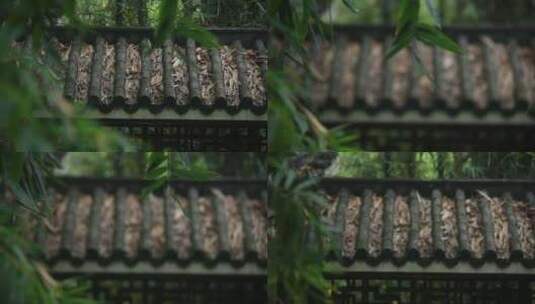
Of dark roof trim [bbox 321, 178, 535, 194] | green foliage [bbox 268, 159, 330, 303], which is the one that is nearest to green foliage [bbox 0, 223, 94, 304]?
green foliage [bbox 268, 159, 330, 303]

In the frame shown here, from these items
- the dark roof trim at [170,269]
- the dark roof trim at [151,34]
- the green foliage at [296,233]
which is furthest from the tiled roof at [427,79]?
the dark roof trim at [170,269]

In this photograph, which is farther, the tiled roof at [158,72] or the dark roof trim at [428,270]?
the dark roof trim at [428,270]

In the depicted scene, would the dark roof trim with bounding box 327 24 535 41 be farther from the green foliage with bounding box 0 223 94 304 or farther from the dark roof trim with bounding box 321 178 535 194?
the green foliage with bounding box 0 223 94 304

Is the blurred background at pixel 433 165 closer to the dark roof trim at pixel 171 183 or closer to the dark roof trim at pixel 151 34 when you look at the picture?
the dark roof trim at pixel 171 183

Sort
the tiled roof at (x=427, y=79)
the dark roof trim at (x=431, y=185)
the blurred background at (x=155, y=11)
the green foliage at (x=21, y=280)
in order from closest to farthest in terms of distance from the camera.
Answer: the green foliage at (x=21, y=280), the blurred background at (x=155, y=11), the tiled roof at (x=427, y=79), the dark roof trim at (x=431, y=185)

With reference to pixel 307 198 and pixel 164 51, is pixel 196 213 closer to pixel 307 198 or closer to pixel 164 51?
pixel 164 51

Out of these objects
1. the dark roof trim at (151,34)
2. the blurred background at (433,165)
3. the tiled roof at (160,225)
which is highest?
the dark roof trim at (151,34)
